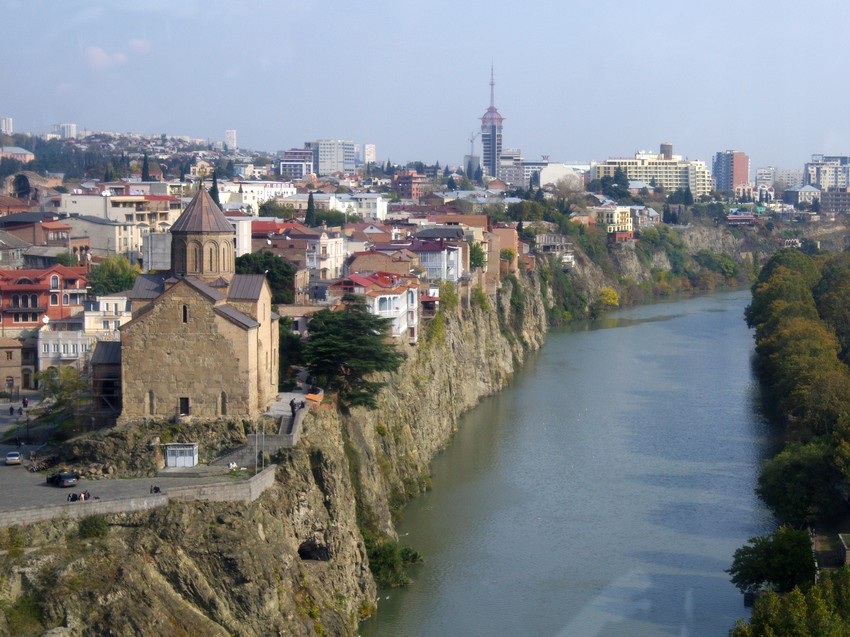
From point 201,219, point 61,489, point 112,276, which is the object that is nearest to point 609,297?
point 112,276

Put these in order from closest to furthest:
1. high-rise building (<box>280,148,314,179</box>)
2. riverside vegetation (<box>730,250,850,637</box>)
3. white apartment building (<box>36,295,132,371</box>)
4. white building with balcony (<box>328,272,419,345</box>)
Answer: riverside vegetation (<box>730,250,850,637</box>) → white building with balcony (<box>328,272,419,345</box>) → white apartment building (<box>36,295,132,371</box>) → high-rise building (<box>280,148,314,179</box>)

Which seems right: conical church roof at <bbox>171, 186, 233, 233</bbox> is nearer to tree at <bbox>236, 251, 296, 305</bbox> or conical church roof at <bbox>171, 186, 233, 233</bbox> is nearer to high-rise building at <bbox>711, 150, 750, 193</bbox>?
tree at <bbox>236, 251, 296, 305</bbox>

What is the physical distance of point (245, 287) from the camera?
58.1 ft

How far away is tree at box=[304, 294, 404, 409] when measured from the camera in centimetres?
1925

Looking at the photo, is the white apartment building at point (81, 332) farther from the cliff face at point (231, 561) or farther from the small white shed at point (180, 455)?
the small white shed at point (180, 455)

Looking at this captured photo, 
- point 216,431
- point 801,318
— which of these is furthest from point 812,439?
point 801,318

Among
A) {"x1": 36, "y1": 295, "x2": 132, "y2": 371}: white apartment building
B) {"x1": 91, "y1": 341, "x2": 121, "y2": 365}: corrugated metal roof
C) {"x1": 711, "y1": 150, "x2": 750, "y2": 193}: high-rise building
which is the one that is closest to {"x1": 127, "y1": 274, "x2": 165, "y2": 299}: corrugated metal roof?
{"x1": 91, "y1": 341, "x2": 121, "y2": 365}: corrugated metal roof

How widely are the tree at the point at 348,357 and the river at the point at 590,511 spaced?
2.13 m

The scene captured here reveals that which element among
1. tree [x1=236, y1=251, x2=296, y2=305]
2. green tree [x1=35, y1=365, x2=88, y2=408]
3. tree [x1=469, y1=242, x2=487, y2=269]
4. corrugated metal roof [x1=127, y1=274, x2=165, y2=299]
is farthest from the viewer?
tree [x1=469, y1=242, x2=487, y2=269]

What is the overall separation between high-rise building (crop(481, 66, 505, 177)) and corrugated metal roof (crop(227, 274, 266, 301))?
A: 96.3 m

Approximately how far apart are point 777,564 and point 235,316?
7326mm

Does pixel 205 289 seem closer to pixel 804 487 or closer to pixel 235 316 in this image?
pixel 235 316

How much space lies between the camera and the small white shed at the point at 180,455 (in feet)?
52.1

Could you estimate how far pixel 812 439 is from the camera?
20.9 m
